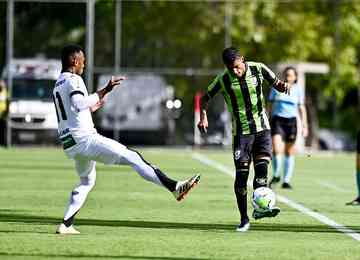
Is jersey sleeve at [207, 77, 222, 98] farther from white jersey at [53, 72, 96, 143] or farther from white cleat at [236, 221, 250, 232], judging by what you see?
white jersey at [53, 72, 96, 143]

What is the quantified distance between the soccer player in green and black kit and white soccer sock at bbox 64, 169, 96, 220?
4.94ft

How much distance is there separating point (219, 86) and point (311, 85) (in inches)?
1182

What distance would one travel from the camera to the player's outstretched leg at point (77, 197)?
40.3 feet

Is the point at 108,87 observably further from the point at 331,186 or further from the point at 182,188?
the point at 331,186

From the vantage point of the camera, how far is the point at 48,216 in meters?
14.4

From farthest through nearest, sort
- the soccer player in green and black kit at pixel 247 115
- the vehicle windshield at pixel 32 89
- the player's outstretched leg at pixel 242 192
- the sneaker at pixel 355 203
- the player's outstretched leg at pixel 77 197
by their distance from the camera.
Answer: the vehicle windshield at pixel 32 89 → the sneaker at pixel 355 203 → the soccer player in green and black kit at pixel 247 115 → the player's outstretched leg at pixel 242 192 → the player's outstretched leg at pixel 77 197

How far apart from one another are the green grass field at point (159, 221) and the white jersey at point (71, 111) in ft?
3.44

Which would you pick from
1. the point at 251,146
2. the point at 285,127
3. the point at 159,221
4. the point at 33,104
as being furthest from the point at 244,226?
the point at 33,104

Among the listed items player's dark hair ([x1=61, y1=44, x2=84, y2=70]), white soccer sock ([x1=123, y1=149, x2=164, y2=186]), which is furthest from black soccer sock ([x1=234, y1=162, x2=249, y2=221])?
player's dark hair ([x1=61, y1=44, x2=84, y2=70])

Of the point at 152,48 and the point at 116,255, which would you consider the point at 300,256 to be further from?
the point at 152,48

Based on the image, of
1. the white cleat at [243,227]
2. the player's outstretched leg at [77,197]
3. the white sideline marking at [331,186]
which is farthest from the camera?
the white sideline marking at [331,186]

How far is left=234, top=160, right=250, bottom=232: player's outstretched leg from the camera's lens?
13000 millimetres

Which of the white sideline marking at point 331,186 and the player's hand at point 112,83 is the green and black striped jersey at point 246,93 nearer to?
the player's hand at point 112,83

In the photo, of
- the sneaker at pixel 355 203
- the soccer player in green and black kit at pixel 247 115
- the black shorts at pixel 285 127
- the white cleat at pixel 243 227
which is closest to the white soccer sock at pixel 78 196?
the soccer player in green and black kit at pixel 247 115
